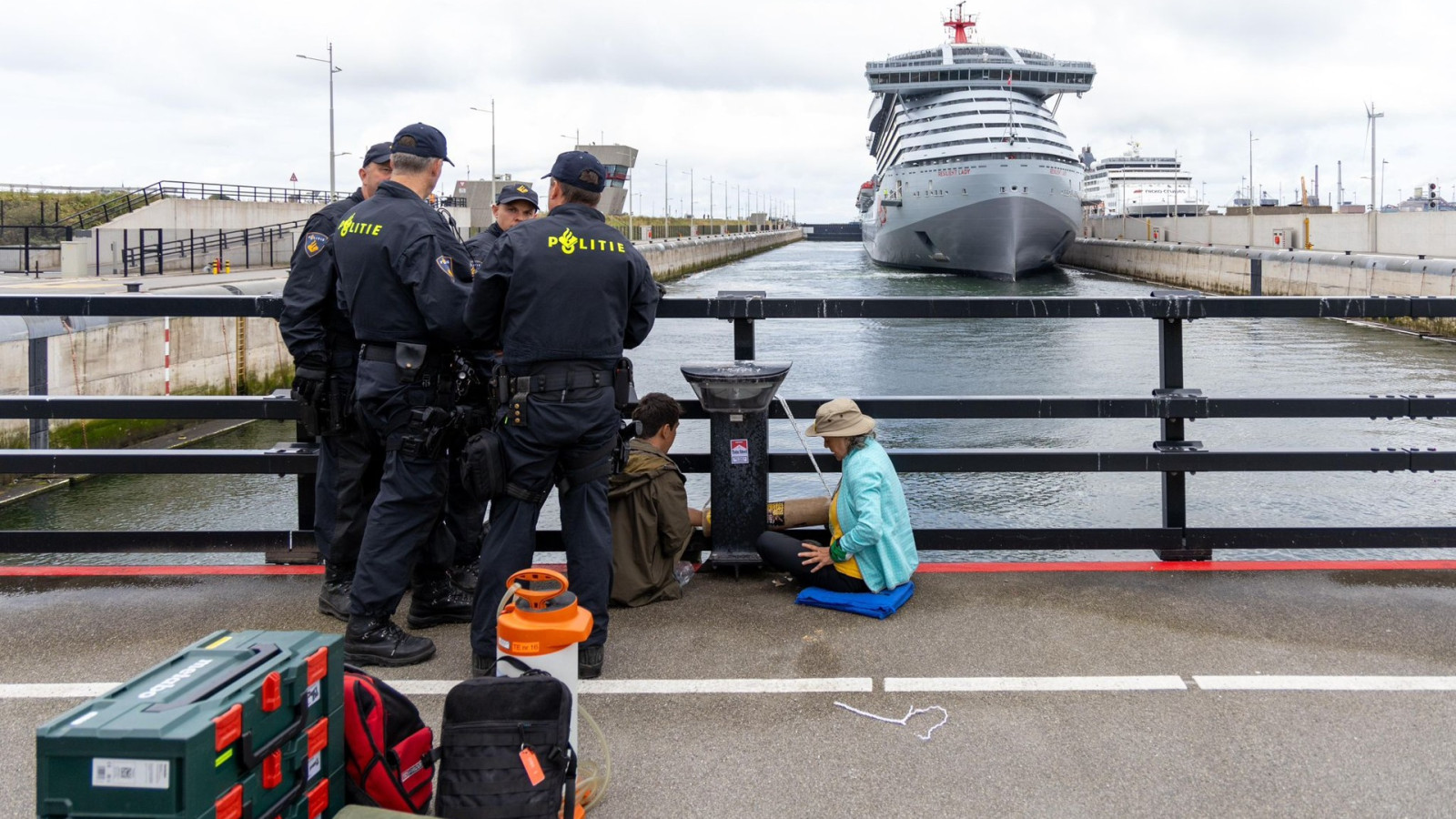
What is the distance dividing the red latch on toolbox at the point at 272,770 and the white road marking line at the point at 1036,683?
189 cm

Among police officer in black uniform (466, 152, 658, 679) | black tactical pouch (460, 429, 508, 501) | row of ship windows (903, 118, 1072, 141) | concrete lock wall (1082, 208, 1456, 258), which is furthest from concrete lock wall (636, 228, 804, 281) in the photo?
black tactical pouch (460, 429, 508, 501)

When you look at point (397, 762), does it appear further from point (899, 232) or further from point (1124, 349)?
point (899, 232)

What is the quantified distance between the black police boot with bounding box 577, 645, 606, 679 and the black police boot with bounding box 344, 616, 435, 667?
22.6 inches

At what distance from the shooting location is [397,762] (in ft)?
9.14

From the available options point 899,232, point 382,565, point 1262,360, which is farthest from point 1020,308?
point 899,232

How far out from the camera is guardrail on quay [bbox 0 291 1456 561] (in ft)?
15.5

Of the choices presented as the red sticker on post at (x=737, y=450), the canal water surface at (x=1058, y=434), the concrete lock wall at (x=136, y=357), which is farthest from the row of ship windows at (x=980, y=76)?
the red sticker on post at (x=737, y=450)

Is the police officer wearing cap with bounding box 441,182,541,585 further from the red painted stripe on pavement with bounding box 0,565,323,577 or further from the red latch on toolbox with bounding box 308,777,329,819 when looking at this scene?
the red latch on toolbox with bounding box 308,777,329,819

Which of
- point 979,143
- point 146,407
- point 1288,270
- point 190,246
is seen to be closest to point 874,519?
point 146,407

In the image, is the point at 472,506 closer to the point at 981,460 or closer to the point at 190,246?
the point at 981,460

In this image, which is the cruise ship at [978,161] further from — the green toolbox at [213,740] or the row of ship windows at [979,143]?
the green toolbox at [213,740]

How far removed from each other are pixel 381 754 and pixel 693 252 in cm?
7821

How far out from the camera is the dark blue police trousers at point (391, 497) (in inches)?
154

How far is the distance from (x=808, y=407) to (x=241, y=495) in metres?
11.1
